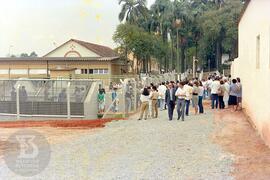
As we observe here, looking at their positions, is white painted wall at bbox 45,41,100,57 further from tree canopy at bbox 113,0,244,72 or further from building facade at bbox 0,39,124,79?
tree canopy at bbox 113,0,244,72

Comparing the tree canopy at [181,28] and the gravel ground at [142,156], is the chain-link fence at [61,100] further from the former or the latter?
the tree canopy at [181,28]

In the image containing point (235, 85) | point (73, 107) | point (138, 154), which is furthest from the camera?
point (73, 107)

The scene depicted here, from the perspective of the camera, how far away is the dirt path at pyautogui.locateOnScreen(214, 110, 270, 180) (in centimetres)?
896

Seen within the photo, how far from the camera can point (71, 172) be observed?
9.47 m

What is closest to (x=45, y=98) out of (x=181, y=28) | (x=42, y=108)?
(x=42, y=108)

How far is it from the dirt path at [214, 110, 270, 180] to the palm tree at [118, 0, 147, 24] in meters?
44.1

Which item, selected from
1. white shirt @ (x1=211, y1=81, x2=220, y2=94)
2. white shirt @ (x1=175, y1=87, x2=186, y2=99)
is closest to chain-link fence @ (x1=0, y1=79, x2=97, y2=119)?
white shirt @ (x1=175, y1=87, x2=186, y2=99)

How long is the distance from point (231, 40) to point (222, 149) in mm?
45758

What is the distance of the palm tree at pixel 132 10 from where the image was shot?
199ft

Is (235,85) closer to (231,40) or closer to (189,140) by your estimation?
(189,140)

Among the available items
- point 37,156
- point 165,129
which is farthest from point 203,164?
point 165,129

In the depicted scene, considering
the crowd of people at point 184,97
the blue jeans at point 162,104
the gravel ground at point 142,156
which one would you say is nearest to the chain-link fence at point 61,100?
the blue jeans at point 162,104

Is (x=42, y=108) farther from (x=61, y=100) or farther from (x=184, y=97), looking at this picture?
(x=184, y=97)

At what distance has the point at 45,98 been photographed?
2372cm
